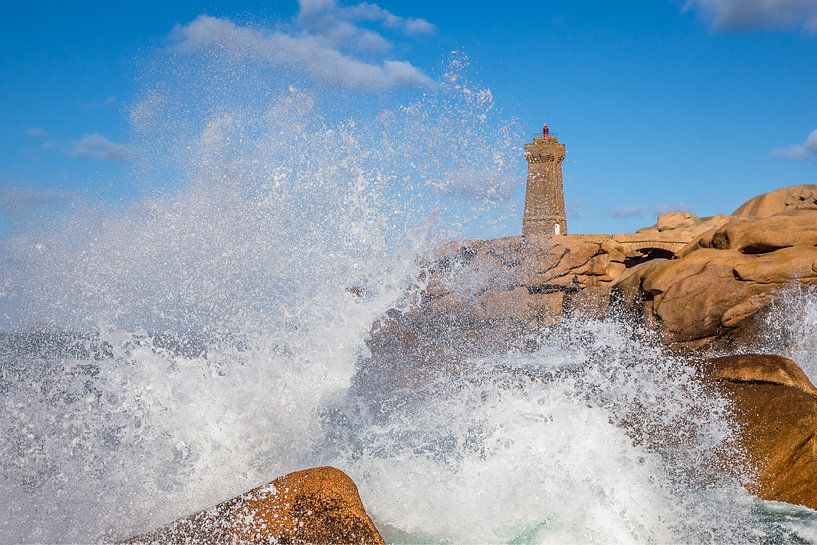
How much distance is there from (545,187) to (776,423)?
41.0 metres

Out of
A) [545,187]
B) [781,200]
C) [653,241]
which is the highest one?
[545,187]

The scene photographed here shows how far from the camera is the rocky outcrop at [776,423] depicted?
16.6 ft

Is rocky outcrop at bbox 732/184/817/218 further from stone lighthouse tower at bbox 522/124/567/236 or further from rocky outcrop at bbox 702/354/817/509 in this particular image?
stone lighthouse tower at bbox 522/124/567/236

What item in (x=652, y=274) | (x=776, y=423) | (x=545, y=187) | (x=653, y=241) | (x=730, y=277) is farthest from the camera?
(x=545, y=187)

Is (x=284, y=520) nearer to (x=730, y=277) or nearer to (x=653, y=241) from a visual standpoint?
(x=730, y=277)

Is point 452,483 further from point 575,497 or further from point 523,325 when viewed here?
point 523,325

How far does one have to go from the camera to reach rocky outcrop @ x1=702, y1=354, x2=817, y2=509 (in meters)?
5.07

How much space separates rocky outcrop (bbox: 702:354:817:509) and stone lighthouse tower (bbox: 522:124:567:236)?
39.3 metres

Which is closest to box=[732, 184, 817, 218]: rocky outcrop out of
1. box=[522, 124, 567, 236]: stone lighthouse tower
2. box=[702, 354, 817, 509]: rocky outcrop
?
box=[702, 354, 817, 509]: rocky outcrop

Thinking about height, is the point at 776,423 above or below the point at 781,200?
below

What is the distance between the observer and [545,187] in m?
45.6

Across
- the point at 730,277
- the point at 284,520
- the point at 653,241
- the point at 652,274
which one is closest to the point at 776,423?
the point at 284,520

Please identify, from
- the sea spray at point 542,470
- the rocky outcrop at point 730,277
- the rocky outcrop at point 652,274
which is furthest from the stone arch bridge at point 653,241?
the sea spray at point 542,470

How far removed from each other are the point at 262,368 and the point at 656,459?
2876 mm
